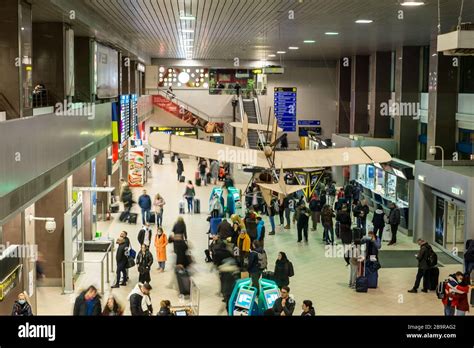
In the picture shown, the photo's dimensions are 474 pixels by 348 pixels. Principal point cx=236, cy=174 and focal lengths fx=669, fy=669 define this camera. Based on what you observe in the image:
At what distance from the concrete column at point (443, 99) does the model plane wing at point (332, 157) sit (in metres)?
6.18

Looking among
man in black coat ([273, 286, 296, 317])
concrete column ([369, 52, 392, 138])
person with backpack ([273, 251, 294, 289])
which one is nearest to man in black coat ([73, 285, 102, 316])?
man in black coat ([273, 286, 296, 317])

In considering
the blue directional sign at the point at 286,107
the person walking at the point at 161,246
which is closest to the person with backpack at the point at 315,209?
the person walking at the point at 161,246

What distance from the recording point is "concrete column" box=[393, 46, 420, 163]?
92.1 feet

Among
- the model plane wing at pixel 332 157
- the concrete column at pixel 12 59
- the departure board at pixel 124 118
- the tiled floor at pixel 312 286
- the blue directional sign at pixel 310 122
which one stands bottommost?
the tiled floor at pixel 312 286

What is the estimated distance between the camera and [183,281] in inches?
566

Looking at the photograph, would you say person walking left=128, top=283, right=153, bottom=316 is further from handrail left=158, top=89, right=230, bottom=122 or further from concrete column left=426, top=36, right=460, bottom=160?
handrail left=158, top=89, right=230, bottom=122

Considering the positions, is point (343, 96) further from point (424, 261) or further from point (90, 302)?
point (90, 302)

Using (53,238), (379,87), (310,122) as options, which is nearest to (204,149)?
(53,238)

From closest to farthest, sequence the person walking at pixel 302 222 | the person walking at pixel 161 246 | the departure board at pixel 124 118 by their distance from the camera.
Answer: the person walking at pixel 161 246 < the person walking at pixel 302 222 < the departure board at pixel 124 118

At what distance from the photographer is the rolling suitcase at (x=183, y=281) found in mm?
14344

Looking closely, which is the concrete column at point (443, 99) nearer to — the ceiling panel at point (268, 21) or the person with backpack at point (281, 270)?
the ceiling panel at point (268, 21)

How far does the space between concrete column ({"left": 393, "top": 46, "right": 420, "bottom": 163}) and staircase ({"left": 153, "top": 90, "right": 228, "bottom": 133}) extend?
1799 cm
